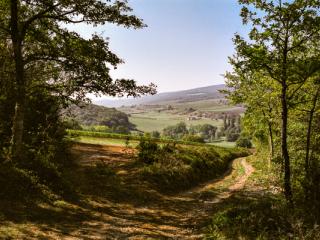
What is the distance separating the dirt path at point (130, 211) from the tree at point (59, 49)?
4.63 m

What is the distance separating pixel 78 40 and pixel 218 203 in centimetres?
1045

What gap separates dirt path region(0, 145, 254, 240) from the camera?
1124 centimetres

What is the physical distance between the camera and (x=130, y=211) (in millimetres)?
14805

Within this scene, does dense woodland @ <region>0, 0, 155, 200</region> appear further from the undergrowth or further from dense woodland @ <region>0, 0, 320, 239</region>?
the undergrowth

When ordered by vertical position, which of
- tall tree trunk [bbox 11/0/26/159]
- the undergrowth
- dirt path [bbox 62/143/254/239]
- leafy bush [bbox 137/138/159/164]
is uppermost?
tall tree trunk [bbox 11/0/26/159]

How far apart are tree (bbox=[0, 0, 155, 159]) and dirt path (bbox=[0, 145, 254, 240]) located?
4633 mm

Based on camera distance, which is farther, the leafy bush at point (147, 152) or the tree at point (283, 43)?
the leafy bush at point (147, 152)

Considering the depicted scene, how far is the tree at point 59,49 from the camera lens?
14.7 meters

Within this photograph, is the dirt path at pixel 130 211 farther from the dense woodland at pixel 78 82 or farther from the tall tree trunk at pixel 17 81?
the tall tree trunk at pixel 17 81

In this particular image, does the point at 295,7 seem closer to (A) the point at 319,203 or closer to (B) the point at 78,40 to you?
(A) the point at 319,203

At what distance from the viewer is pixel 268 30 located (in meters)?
13.5

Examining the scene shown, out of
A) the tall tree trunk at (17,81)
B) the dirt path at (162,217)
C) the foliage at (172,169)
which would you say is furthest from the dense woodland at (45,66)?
the foliage at (172,169)

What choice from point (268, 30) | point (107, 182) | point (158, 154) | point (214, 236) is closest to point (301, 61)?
point (268, 30)

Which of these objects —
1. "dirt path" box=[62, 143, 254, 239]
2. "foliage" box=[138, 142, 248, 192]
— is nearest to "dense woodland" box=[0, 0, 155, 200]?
"dirt path" box=[62, 143, 254, 239]
